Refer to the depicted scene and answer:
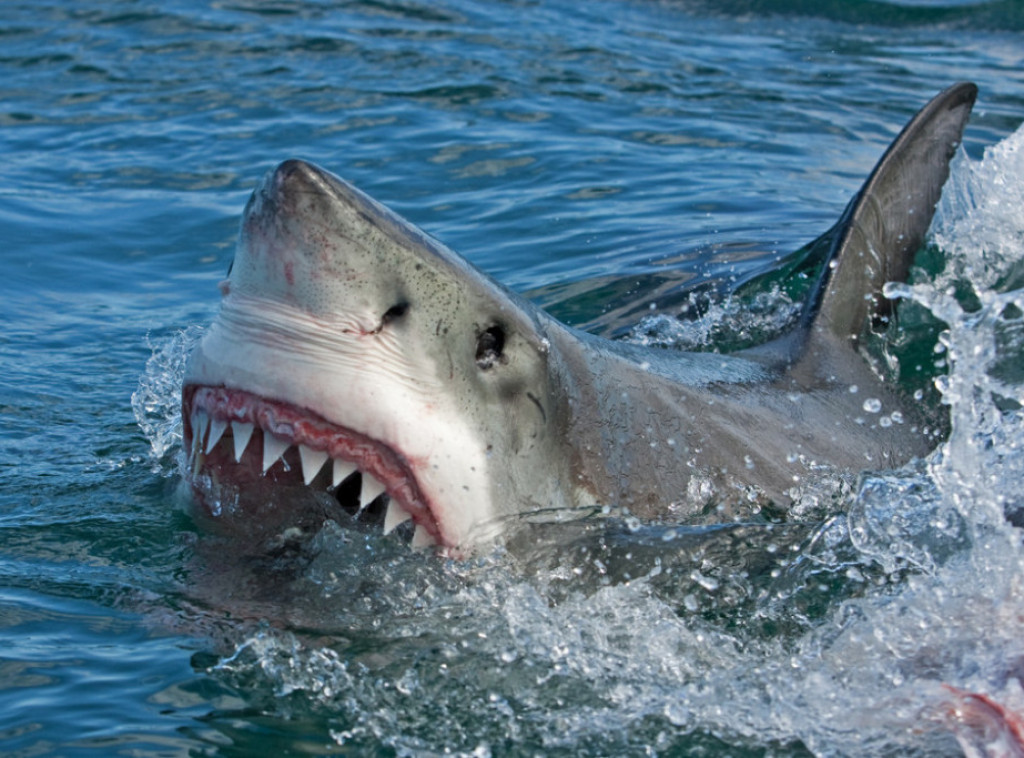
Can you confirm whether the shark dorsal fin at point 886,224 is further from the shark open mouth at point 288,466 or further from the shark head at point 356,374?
the shark open mouth at point 288,466

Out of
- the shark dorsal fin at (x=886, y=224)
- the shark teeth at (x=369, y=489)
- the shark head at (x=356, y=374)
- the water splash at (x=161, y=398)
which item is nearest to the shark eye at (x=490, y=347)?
the shark head at (x=356, y=374)

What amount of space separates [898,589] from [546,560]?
2.67ft

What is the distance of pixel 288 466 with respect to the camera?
2.87m

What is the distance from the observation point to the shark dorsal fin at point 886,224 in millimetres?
4387

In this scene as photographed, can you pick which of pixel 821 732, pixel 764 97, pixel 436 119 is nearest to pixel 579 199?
pixel 436 119

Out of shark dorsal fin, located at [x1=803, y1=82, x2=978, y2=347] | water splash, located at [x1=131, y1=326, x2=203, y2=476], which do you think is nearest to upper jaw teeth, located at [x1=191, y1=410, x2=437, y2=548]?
water splash, located at [x1=131, y1=326, x2=203, y2=476]

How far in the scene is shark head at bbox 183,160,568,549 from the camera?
2734 millimetres

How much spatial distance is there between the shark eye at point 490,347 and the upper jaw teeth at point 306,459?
0.34 meters

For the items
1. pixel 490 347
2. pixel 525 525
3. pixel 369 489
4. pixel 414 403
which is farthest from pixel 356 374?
pixel 525 525

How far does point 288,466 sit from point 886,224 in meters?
2.46

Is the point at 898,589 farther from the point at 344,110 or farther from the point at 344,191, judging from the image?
the point at 344,110

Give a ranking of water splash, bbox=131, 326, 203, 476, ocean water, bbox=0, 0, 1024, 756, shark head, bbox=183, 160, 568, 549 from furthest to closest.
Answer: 1. water splash, bbox=131, 326, 203, 476
2. ocean water, bbox=0, 0, 1024, 756
3. shark head, bbox=183, 160, 568, 549

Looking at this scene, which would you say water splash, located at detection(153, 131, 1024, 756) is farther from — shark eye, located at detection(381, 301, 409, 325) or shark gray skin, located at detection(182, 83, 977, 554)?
shark eye, located at detection(381, 301, 409, 325)

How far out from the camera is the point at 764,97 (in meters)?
10.2
